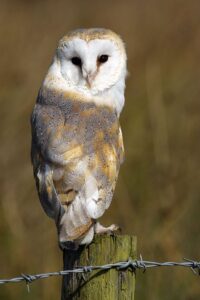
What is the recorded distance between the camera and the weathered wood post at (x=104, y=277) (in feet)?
A: 10.1

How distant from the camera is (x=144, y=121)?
6.69 meters

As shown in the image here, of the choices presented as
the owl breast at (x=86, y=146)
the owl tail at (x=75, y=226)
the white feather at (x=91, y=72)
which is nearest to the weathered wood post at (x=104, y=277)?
the owl tail at (x=75, y=226)

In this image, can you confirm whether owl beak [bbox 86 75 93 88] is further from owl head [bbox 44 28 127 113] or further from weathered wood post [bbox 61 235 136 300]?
weathered wood post [bbox 61 235 136 300]

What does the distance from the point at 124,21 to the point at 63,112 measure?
5964 mm

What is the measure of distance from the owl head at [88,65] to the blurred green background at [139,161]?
1632 mm

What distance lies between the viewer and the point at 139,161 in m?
6.41

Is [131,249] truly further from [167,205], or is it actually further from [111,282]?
[167,205]

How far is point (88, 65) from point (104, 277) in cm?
142

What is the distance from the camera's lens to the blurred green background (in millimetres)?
5652

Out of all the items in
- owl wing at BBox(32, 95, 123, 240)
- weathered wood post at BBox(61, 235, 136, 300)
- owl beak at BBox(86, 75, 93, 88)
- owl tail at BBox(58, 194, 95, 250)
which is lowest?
weathered wood post at BBox(61, 235, 136, 300)

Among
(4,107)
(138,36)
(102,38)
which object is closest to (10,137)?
(4,107)

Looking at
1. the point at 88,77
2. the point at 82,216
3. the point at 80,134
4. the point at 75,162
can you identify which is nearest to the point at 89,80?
the point at 88,77

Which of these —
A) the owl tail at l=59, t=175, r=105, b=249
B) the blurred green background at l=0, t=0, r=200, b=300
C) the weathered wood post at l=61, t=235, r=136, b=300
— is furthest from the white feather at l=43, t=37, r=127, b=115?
the blurred green background at l=0, t=0, r=200, b=300

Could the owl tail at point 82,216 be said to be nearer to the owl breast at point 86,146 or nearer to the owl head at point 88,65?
the owl breast at point 86,146
